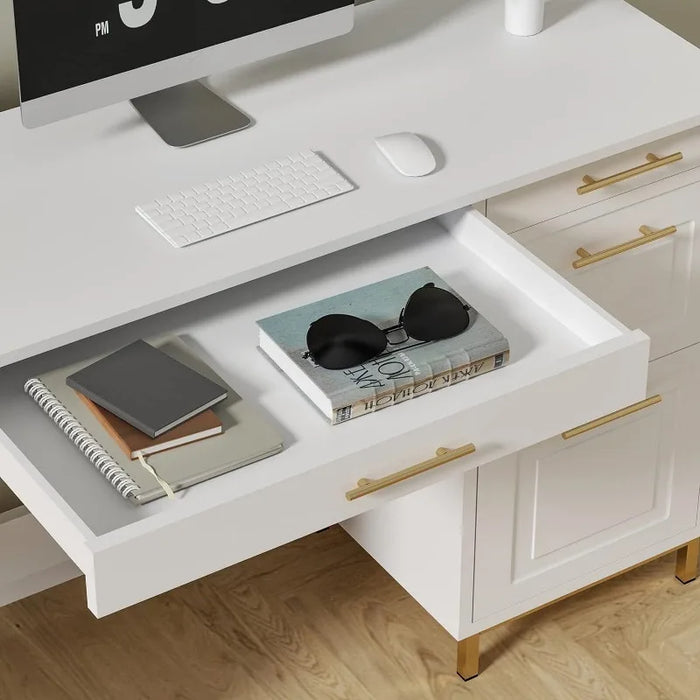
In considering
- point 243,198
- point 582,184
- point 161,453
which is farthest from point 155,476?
point 582,184

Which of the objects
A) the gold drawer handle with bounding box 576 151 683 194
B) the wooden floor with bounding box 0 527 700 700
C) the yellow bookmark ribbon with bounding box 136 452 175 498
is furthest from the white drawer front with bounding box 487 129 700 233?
the wooden floor with bounding box 0 527 700 700

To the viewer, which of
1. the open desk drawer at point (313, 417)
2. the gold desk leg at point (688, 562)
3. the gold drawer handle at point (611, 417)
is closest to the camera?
the open desk drawer at point (313, 417)

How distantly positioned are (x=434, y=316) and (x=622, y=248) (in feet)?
1.33

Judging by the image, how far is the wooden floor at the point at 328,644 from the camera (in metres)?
2.17

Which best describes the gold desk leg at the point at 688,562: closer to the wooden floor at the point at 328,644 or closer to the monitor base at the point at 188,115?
the wooden floor at the point at 328,644

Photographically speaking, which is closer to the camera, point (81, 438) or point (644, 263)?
point (81, 438)

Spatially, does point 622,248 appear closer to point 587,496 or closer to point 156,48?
point 587,496

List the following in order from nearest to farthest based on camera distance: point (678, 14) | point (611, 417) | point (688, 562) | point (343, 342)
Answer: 1. point (343, 342)
2. point (611, 417)
3. point (688, 562)
4. point (678, 14)

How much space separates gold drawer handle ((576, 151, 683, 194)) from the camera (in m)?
1.85

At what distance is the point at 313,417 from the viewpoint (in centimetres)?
154

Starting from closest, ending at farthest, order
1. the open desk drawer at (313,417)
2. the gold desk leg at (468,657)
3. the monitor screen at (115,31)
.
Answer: the open desk drawer at (313,417) → the monitor screen at (115,31) → the gold desk leg at (468,657)

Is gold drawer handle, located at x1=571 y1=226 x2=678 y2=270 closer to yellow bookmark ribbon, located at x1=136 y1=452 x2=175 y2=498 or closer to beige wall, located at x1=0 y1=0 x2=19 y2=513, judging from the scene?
yellow bookmark ribbon, located at x1=136 y1=452 x2=175 y2=498

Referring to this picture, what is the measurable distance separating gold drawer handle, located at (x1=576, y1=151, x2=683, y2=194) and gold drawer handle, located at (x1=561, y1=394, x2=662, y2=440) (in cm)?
31

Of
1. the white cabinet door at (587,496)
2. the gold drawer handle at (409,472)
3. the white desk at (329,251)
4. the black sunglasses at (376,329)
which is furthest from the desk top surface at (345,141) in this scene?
the white cabinet door at (587,496)
